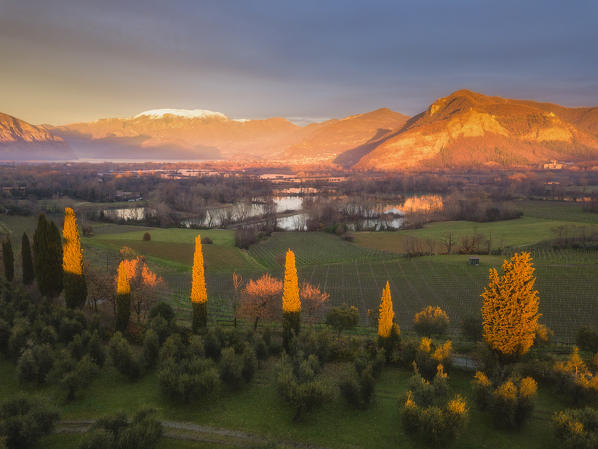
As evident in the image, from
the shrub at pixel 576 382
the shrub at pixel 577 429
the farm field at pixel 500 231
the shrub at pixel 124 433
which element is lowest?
the farm field at pixel 500 231

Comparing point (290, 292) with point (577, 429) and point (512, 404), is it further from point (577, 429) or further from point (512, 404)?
Result: point (577, 429)

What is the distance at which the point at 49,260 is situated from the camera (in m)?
32.8

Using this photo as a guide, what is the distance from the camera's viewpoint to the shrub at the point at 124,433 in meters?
11.5

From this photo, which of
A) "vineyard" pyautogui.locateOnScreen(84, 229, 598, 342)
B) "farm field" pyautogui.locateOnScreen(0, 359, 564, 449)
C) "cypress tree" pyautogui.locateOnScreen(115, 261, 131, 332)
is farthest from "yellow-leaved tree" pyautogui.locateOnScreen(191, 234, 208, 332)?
"vineyard" pyautogui.locateOnScreen(84, 229, 598, 342)

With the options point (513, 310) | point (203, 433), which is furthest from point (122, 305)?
point (513, 310)

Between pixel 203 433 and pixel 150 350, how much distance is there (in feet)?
24.9

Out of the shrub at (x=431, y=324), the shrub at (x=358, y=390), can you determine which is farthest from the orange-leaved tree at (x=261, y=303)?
the shrub at (x=358, y=390)

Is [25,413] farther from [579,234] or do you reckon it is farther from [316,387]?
[579,234]

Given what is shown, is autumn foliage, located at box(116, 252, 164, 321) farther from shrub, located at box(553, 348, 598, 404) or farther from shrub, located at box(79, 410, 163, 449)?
shrub, located at box(553, 348, 598, 404)

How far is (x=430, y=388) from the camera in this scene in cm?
1551

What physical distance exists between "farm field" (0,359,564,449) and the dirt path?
10.5 inches

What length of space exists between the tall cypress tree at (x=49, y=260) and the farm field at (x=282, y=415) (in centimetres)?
1592

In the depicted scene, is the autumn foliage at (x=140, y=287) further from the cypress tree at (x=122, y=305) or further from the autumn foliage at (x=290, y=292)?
the autumn foliage at (x=290, y=292)

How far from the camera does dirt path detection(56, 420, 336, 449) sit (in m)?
13.8
